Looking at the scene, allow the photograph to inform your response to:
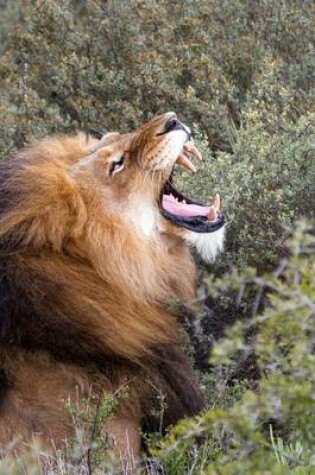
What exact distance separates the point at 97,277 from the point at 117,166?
474mm

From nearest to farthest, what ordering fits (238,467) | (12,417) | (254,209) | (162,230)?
(238,467), (12,417), (162,230), (254,209)

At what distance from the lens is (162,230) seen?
4332 mm

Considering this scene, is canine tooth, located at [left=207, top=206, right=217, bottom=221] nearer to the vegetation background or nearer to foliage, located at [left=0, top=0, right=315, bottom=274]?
the vegetation background

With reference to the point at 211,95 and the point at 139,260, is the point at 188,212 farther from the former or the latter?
the point at 211,95

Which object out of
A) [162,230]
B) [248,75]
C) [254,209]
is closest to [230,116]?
[248,75]

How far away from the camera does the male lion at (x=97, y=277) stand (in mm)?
3842

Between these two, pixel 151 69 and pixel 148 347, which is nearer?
pixel 148 347

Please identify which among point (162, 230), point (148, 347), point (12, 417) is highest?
point (162, 230)

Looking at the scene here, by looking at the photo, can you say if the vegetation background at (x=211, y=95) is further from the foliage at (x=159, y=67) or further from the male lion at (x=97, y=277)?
the male lion at (x=97, y=277)

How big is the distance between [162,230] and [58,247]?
1.57 feet

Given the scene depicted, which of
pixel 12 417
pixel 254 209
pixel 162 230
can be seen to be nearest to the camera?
pixel 12 417

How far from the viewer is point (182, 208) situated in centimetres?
444

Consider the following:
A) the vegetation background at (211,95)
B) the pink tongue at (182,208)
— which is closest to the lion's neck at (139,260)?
the pink tongue at (182,208)

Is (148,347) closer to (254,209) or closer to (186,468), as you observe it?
(186,468)
